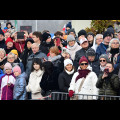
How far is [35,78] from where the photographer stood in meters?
11.5

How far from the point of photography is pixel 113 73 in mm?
10234

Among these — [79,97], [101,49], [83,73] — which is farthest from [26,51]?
[79,97]

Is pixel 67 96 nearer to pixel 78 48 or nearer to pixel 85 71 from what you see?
pixel 85 71

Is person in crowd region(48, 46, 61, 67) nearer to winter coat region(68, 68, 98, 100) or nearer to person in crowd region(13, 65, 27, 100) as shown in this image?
person in crowd region(13, 65, 27, 100)

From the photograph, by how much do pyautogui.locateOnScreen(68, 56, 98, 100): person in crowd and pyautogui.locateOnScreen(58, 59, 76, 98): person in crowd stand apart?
1.16 feet

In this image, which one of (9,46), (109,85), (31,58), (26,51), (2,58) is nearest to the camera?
(109,85)

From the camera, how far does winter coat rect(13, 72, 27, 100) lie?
11422 mm

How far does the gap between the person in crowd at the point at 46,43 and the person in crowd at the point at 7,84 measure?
1506mm

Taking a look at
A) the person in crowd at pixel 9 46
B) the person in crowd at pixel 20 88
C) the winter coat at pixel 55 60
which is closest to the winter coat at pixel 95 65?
the winter coat at pixel 55 60

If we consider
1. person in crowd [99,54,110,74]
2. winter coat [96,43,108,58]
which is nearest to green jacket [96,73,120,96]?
person in crowd [99,54,110,74]

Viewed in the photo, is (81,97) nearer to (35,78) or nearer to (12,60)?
(35,78)

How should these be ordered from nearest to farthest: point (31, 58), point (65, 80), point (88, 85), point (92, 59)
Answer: point (88, 85) → point (65, 80) → point (92, 59) → point (31, 58)

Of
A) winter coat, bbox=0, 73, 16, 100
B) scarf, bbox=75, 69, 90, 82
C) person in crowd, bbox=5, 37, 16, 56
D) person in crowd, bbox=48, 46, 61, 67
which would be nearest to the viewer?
scarf, bbox=75, 69, 90, 82

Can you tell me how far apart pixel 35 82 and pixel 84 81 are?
1.69 m
